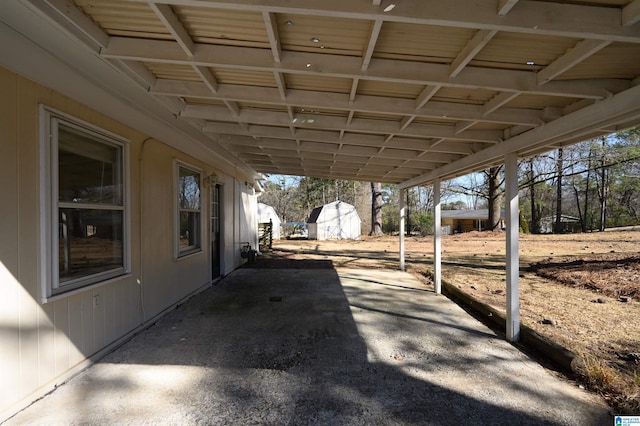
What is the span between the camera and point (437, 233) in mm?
6328

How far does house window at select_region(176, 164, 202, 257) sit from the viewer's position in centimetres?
505

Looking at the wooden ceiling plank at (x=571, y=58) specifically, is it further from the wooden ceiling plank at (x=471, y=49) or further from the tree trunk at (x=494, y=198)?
the tree trunk at (x=494, y=198)

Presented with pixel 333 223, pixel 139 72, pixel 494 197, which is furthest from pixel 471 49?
pixel 333 223

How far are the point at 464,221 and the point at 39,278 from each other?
3848cm

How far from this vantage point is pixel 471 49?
2.15m

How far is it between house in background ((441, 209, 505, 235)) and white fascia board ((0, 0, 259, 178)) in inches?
1333

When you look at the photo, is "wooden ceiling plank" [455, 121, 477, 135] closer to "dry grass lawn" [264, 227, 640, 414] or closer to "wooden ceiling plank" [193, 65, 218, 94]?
"dry grass lawn" [264, 227, 640, 414]

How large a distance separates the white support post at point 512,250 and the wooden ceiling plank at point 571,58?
5.24ft

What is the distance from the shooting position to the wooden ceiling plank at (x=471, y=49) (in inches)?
77.9

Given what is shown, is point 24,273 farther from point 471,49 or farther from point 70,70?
point 471,49

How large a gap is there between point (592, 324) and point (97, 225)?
19.6 feet

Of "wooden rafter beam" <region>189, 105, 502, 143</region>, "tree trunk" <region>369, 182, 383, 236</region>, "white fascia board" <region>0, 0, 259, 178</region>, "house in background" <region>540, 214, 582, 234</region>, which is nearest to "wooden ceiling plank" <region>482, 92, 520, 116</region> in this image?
"wooden rafter beam" <region>189, 105, 502, 143</region>

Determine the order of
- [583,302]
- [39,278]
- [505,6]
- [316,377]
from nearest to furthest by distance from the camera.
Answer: [505,6], [39,278], [316,377], [583,302]

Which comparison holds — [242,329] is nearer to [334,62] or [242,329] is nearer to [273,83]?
[273,83]
